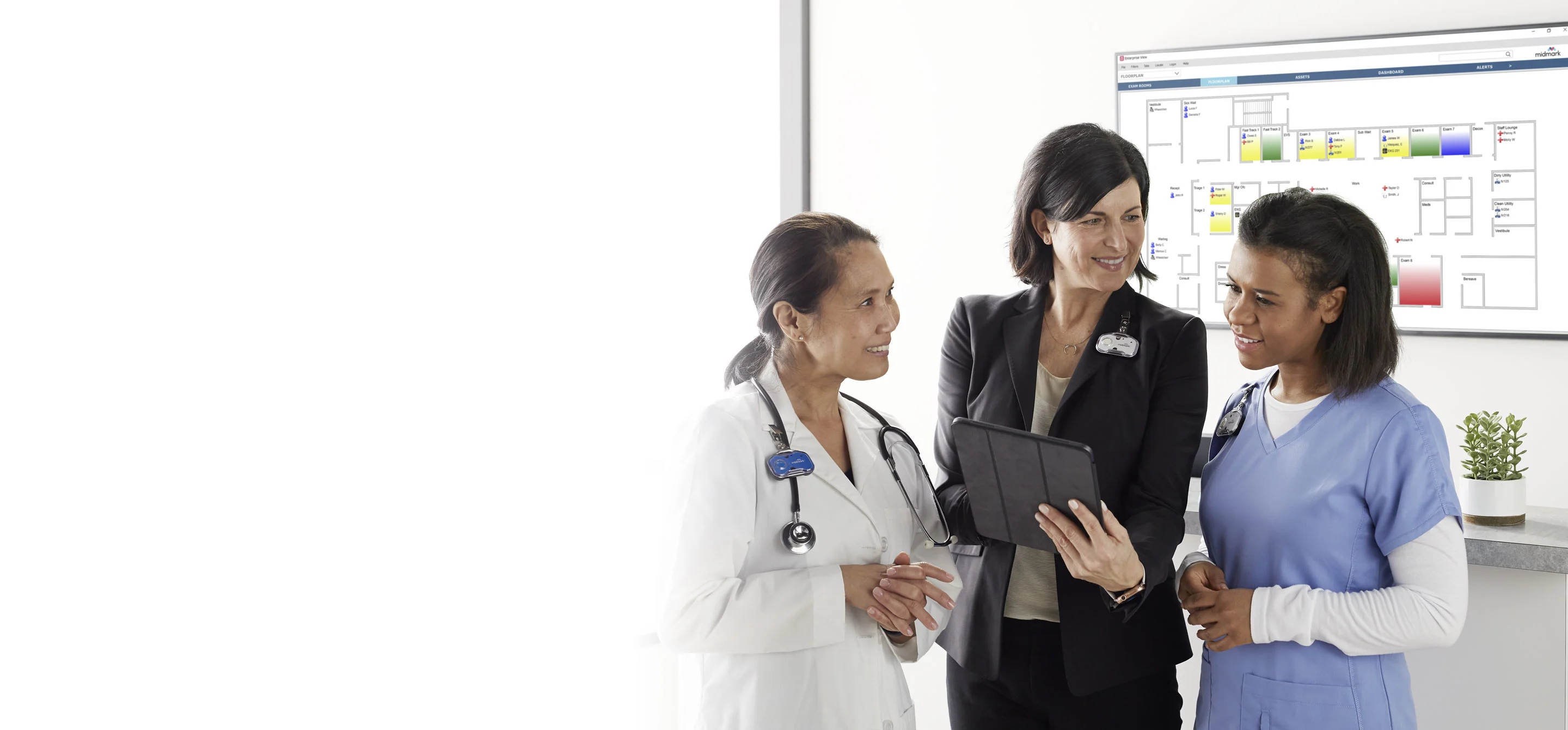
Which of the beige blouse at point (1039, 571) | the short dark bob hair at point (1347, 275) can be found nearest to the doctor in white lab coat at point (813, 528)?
the beige blouse at point (1039, 571)

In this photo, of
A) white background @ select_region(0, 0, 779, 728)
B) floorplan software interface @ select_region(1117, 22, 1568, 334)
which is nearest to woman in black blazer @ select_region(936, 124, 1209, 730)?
white background @ select_region(0, 0, 779, 728)

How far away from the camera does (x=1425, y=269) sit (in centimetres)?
273

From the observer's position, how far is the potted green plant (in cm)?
194

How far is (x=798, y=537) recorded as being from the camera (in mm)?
1454

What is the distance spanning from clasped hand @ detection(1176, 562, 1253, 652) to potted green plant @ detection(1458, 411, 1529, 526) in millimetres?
716

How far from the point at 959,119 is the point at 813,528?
2101 millimetres

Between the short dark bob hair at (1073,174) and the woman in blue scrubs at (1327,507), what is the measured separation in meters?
0.20

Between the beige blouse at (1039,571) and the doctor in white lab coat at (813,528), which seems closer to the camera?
the doctor in white lab coat at (813,528)

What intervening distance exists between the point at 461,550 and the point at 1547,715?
6.70 feet

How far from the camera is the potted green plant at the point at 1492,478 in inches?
76.5

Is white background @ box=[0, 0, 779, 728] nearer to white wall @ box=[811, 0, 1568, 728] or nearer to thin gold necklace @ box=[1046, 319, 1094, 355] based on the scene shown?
white wall @ box=[811, 0, 1568, 728]

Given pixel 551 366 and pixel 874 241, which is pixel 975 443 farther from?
pixel 551 366

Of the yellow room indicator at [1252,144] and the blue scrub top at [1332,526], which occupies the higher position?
the yellow room indicator at [1252,144]

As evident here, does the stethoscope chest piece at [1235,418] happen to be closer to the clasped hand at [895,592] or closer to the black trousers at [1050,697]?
the black trousers at [1050,697]
